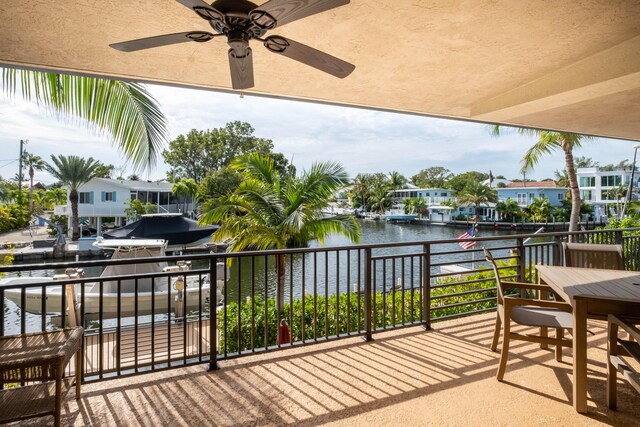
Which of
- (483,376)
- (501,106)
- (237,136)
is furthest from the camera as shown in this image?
(237,136)

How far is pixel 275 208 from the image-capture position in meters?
7.47

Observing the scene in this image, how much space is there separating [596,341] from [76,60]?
5100mm

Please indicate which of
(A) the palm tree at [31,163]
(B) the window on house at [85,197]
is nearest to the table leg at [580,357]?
(B) the window on house at [85,197]

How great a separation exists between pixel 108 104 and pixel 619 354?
4.78 m

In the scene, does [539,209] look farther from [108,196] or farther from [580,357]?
[108,196]

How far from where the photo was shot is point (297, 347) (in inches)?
118

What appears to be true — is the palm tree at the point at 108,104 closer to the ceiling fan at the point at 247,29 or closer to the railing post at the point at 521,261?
the ceiling fan at the point at 247,29

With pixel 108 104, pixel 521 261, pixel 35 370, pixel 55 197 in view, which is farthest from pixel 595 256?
pixel 55 197

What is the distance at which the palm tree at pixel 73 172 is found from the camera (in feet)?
74.9

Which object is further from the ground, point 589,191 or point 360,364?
point 589,191

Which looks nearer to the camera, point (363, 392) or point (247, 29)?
point (247, 29)

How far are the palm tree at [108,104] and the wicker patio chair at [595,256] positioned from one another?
444 cm

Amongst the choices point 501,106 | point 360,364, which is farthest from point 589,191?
point 360,364

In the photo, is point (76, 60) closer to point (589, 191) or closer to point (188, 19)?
point (188, 19)
